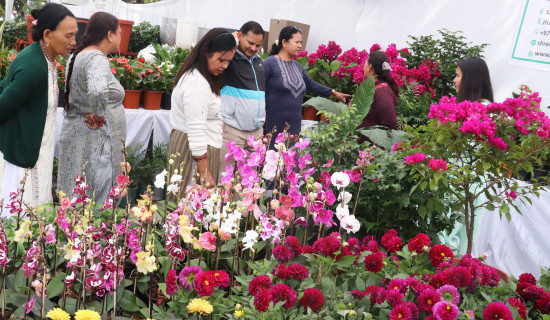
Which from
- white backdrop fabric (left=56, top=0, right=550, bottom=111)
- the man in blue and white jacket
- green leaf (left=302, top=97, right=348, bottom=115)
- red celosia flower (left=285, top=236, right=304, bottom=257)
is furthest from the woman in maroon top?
red celosia flower (left=285, top=236, right=304, bottom=257)

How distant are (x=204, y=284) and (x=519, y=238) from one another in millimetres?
3045

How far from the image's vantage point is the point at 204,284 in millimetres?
1528

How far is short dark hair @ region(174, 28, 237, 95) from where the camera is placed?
9.98 feet

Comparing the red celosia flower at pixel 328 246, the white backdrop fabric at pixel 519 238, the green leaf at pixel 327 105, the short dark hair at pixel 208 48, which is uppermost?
the short dark hair at pixel 208 48

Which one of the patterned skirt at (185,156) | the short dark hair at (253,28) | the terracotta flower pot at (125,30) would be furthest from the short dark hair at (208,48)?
the terracotta flower pot at (125,30)

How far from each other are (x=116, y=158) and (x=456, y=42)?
3.08 meters

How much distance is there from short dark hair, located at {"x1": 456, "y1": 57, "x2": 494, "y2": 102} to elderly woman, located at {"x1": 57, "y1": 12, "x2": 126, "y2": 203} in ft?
6.88

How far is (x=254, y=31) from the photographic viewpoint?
12.5 feet

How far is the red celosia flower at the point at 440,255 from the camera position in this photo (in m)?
1.76

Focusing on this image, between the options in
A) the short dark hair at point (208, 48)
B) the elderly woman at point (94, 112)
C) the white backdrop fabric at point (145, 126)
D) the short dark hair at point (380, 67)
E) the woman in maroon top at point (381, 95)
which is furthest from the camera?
the white backdrop fabric at point (145, 126)

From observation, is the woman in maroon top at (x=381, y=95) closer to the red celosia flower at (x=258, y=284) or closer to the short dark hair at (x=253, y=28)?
the short dark hair at (x=253, y=28)

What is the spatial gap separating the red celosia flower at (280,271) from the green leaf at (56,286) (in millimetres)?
629

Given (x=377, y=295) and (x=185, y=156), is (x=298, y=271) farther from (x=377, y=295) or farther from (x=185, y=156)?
(x=185, y=156)

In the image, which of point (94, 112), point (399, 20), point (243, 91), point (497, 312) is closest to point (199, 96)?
point (94, 112)
